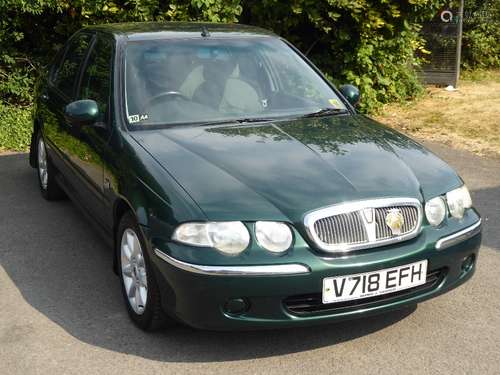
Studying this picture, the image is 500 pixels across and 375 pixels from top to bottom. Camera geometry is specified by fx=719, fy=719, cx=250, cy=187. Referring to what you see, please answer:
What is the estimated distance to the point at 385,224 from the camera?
344cm

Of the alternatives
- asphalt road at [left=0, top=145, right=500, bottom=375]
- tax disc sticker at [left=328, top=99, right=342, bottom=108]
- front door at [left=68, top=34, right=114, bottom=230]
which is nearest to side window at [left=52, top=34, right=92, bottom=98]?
front door at [left=68, top=34, right=114, bottom=230]

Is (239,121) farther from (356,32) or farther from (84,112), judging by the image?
(356,32)

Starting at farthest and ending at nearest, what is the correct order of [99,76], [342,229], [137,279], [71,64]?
[71,64]
[99,76]
[137,279]
[342,229]

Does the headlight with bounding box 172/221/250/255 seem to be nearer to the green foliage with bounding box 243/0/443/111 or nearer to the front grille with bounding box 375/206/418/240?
the front grille with bounding box 375/206/418/240

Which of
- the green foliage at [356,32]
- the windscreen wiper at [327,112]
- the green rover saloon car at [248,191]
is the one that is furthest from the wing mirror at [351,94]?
the green foliage at [356,32]

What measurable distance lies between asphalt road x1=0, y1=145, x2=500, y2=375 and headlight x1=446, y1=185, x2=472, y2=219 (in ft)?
2.07

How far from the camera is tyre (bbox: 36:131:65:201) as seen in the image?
6.11 meters

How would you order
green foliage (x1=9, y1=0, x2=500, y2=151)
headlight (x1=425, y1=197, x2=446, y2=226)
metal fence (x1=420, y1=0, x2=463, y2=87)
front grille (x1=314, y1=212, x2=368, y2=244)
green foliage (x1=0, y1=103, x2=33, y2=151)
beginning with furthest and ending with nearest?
1. metal fence (x1=420, y1=0, x2=463, y2=87)
2. green foliage (x1=9, y1=0, x2=500, y2=151)
3. green foliage (x1=0, y1=103, x2=33, y2=151)
4. headlight (x1=425, y1=197, x2=446, y2=226)
5. front grille (x1=314, y1=212, x2=368, y2=244)

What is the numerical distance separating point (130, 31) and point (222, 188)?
2032 mm

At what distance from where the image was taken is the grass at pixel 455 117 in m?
8.61

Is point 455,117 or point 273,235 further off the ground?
point 273,235

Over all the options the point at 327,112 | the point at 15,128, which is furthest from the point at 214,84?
the point at 15,128

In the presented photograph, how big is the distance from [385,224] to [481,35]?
1239 cm

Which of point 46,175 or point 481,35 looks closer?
point 46,175
